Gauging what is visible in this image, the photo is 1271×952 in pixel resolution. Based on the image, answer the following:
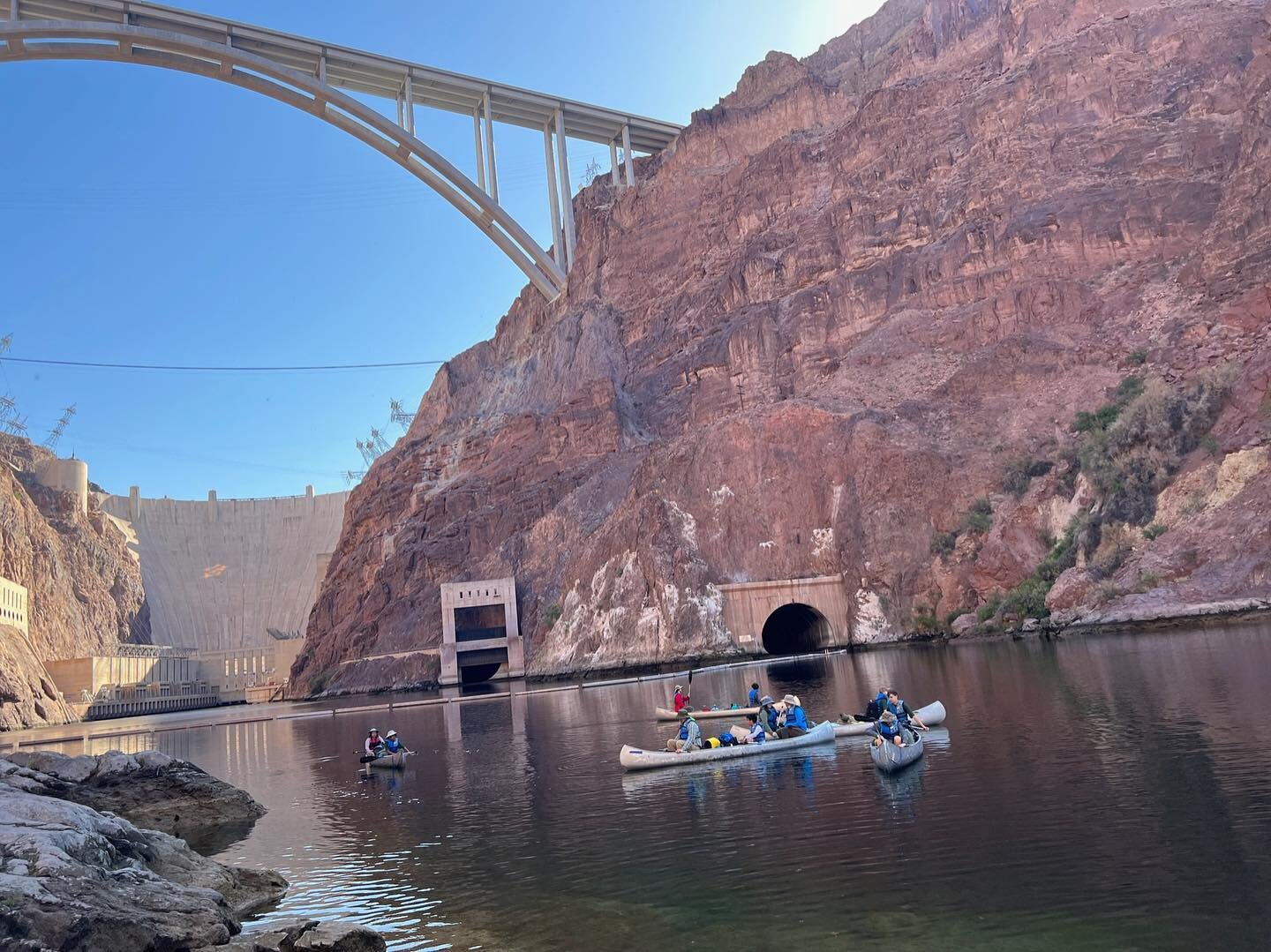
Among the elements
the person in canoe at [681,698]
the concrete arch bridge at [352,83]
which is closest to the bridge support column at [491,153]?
the concrete arch bridge at [352,83]

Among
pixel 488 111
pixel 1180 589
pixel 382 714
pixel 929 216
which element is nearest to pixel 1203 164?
pixel 929 216

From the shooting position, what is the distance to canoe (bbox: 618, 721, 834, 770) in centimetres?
2136

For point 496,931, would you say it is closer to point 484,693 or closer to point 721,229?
point 484,693

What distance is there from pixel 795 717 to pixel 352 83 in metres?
76.5

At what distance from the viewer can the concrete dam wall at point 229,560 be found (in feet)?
480

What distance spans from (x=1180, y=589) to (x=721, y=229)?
2310 inches

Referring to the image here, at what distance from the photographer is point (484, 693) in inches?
2195

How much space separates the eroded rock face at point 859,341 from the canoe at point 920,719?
75.1 feet

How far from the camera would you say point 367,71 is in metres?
82.4

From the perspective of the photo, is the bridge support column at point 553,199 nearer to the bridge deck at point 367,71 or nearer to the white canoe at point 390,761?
the bridge deck at point 367,71

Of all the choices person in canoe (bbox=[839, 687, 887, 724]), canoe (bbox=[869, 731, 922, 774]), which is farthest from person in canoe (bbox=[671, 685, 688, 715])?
canoe (bbox=[869, 731, 922, 774])

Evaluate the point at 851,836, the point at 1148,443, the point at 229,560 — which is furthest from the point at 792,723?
the point at 229,560

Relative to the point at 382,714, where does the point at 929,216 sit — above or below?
above

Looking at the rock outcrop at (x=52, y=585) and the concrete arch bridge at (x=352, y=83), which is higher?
the concrete arch bridge at (x=352, y=83)
